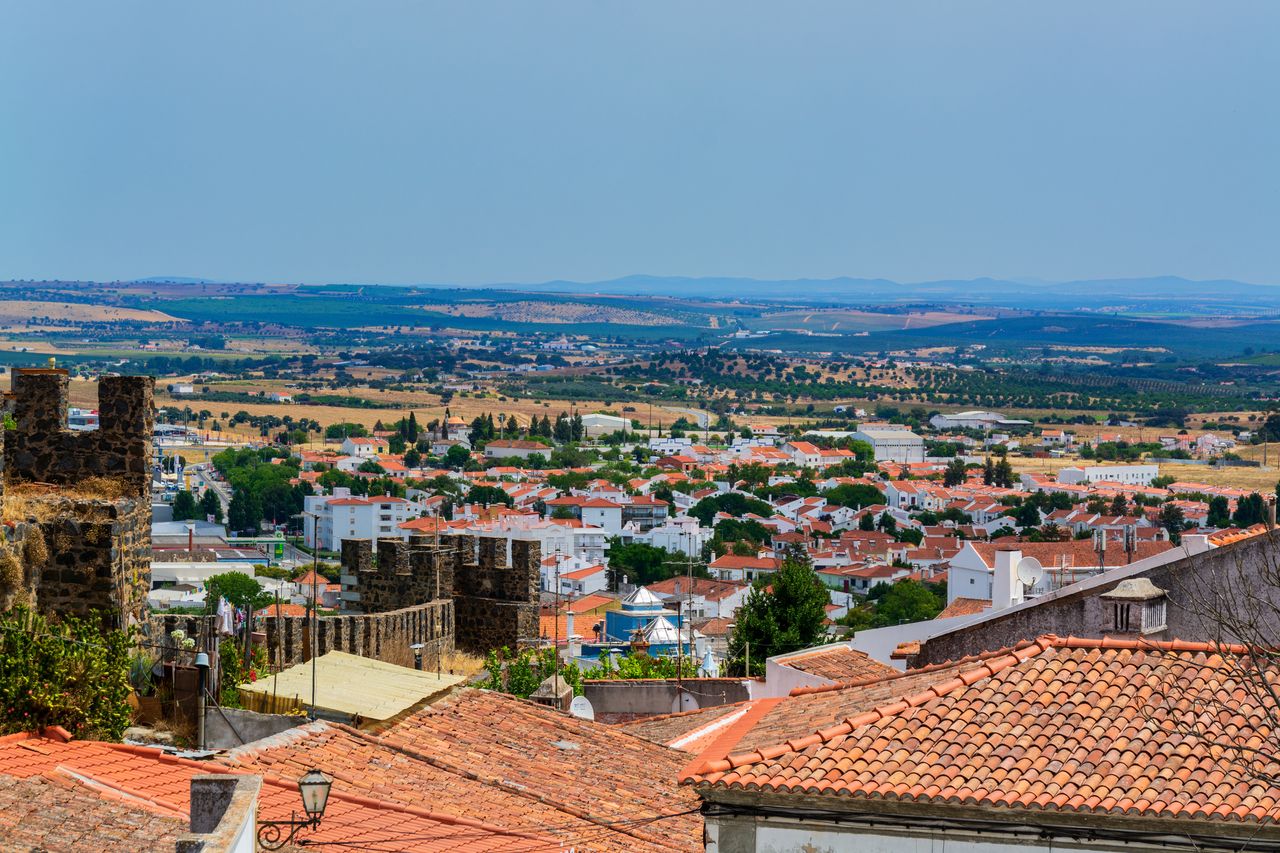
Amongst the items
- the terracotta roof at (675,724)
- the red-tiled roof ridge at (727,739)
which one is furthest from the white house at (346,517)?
the red-tiled roof ridge at (727,739)

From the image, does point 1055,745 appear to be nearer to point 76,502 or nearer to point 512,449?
point 76,502

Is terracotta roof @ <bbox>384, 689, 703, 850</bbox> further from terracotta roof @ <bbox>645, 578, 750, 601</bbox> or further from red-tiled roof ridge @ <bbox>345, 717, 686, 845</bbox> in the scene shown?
terracotta roof @ <bbox>645, 578, 750, 601</bbox>

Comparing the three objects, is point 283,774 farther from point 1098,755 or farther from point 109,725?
point 1098,755

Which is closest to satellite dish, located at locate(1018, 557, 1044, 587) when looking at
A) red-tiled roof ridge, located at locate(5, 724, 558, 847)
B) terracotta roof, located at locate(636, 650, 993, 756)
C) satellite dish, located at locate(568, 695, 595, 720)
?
satellite dish, located at locate(568, 695, 595, 720)

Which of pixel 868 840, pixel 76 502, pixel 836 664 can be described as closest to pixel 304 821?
pixel 868 840

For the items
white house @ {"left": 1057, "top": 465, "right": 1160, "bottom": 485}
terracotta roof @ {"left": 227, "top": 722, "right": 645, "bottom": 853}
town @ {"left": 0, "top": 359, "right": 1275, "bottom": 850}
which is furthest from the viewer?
white house @ {"left": 1057, "top": 465, "right": 1160, "bottom": 485}

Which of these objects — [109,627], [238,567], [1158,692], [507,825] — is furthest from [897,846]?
[238,567]
